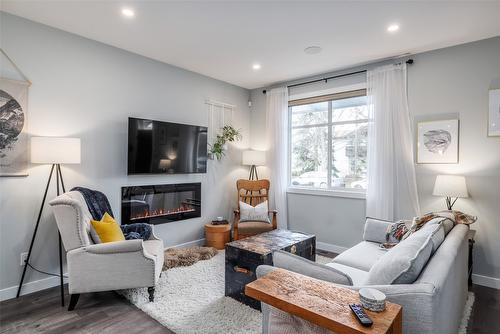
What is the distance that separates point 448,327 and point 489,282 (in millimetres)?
2154

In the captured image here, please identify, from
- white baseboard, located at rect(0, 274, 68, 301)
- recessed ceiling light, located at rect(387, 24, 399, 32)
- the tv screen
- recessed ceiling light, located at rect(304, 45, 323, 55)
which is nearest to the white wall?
white baseboard, located at rect(0, 274, 68, 301)

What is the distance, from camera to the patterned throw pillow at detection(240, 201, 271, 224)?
4160mm

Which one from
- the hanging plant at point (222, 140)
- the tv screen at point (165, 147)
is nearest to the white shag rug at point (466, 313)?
the tv screen at point (165, 147)

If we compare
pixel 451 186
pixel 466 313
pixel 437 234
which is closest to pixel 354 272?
pixel 437 234

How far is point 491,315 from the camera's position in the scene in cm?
243

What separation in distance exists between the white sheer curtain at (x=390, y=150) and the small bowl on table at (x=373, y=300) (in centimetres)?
284

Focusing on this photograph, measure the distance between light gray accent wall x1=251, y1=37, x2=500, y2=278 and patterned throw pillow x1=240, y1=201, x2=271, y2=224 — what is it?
212cm

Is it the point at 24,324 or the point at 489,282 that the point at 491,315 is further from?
the point at 24,324

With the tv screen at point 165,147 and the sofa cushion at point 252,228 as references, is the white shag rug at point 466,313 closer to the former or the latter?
the sofa cushion at point 252,228

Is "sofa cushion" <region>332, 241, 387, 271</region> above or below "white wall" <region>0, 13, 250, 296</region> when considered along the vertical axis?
below

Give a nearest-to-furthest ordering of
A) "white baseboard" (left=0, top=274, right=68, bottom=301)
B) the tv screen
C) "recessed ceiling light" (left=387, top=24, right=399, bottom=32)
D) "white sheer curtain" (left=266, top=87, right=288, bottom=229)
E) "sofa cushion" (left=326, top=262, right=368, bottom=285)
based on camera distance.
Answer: "sofa cushion" (left=326, top=262, right=368, bottom=285), "white baseboard" (left=0, top=274, right=68, bottom=301), "recessed ceiling light" (left=387, top=24, right=399, bottom=32), the tv screen, "white sheer curtain" (left=266, top=87, right=288, bottom=229)

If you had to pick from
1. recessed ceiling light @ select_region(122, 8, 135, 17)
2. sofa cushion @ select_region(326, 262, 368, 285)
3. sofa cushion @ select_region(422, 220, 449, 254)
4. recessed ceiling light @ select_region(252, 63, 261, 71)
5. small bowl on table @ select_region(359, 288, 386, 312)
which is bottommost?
sofa cushion @ select_region(326, 262, 368, 285)

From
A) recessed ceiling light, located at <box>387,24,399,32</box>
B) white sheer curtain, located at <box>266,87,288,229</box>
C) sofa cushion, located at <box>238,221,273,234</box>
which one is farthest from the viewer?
white sheer curtain, located at <box>266,87,288,229</box>

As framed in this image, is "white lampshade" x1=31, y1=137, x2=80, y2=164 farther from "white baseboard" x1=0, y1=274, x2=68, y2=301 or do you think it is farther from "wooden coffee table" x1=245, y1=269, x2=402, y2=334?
"wooden coffee table" x1=245, y1=269, x2=402, y2=334
